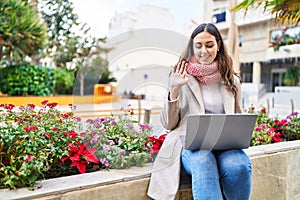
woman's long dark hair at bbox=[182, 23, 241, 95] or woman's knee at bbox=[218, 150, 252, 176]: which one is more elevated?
woman's long dark hair at bbox=[182, 23, 241, 95]

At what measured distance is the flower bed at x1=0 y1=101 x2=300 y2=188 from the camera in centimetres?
126

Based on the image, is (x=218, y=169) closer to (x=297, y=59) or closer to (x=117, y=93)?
(x=117, y=93)

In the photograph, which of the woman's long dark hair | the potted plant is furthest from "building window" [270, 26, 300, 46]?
the woman's long dark hair

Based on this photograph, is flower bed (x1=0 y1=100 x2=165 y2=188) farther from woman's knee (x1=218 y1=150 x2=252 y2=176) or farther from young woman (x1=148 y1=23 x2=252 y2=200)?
woman's knee (x1=218 y1=150 x2=252 y2=176)

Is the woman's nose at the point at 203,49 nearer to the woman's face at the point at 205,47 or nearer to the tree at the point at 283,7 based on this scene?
the woman's face at the point at 205,47

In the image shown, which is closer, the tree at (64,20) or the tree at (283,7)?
the tree at (64,20)

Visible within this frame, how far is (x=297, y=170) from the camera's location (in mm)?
2123

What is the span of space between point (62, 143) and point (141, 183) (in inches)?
17.3

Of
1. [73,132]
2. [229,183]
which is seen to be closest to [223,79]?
[229,183]

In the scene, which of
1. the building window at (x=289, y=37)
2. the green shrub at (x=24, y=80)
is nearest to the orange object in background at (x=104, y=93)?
the green shrub at (x=24, y=80)

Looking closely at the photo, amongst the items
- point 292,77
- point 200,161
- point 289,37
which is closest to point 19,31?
point 200,161

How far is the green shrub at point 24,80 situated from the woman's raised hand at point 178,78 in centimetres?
595

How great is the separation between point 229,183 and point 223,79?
51 cm

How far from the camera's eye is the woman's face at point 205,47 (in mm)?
1461
